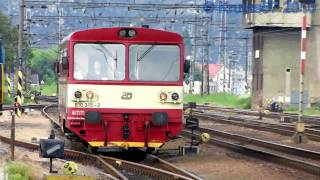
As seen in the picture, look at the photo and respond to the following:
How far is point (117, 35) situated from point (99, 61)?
68 cm

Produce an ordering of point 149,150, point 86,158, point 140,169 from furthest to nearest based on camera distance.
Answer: point 149,150 → point 86,158 → point 140,169

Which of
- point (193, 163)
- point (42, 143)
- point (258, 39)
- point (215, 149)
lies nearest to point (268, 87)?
point (258, 39)

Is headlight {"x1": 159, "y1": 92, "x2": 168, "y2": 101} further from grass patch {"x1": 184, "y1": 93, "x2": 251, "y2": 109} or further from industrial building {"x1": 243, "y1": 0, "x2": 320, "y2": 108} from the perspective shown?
grass patch {"x1": 184, "y1": 93, "x2": 251, "y2": 109}

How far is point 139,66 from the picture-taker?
49.9ft

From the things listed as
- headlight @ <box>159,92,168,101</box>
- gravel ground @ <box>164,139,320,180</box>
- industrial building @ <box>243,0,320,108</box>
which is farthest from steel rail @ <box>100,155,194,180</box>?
industrial building @ <box>243,0,320,108</box>

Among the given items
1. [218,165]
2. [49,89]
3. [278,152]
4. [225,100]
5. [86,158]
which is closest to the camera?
[218,165]

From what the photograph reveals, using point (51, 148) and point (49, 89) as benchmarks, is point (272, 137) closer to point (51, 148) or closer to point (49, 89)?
point (51, 148)

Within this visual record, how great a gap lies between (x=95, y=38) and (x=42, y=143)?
3705mm

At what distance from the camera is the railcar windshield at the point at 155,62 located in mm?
15195

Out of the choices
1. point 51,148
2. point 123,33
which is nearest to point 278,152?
point 123,33

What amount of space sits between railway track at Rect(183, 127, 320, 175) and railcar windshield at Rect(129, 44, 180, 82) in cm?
288

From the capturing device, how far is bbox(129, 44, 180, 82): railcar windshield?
1520cm

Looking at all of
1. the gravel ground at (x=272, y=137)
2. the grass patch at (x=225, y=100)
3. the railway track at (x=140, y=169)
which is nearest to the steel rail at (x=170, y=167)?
the railway track at (x=140, y=169)

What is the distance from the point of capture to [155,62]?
1525cm
